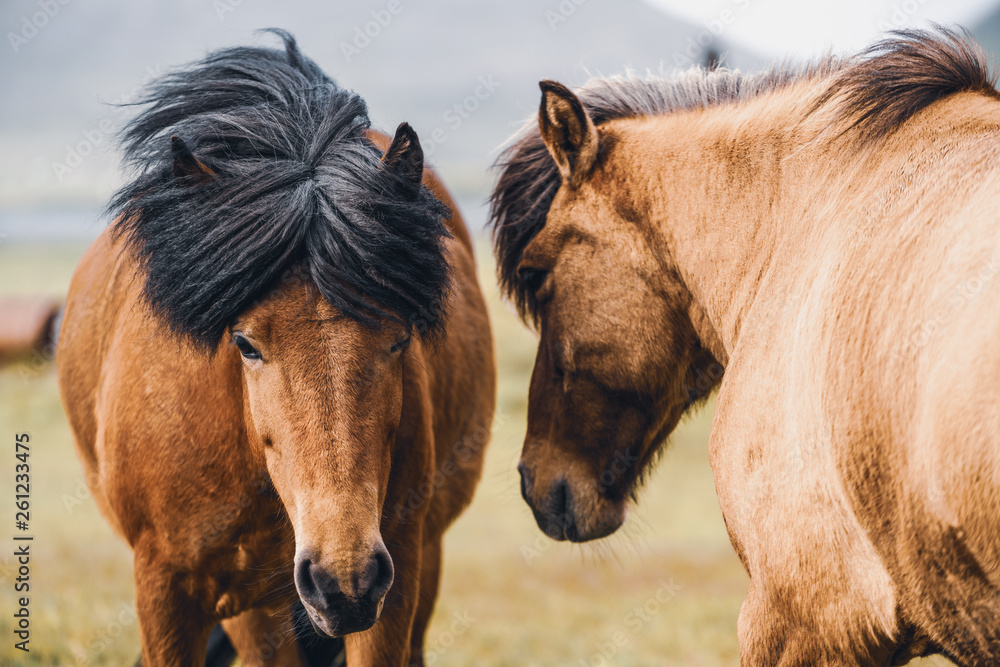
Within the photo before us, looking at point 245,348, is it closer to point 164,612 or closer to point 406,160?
point 406,160

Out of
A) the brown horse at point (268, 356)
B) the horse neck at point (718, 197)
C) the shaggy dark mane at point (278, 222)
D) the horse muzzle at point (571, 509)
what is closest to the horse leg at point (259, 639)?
the brown horse at point (268, 356)

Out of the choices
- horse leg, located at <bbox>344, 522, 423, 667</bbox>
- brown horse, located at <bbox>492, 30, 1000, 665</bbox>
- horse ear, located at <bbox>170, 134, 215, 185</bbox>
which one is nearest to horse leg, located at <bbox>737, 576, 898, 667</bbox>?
brown horse, located at <bbox>492, 30, 1000, 665</bbox>

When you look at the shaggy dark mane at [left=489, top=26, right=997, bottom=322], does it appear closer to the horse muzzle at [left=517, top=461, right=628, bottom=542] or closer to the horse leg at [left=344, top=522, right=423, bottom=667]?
the horse muzzle at [left=517, top=461, right=628, bottom=542]

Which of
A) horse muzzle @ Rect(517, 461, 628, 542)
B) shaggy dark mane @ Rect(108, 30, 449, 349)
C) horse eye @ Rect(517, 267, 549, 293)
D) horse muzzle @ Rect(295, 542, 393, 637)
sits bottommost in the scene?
horse muzzle @ Rect(517, 461, 628, 542)

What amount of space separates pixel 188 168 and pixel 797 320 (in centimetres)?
204

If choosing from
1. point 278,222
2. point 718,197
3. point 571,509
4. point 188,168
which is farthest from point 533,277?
point 188,168

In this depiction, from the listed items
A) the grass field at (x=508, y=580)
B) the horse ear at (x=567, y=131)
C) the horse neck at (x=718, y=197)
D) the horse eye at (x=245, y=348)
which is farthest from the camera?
the grass field at (x=508, y=580)

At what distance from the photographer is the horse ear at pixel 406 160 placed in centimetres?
266

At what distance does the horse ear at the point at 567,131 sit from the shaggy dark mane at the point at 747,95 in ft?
0.73

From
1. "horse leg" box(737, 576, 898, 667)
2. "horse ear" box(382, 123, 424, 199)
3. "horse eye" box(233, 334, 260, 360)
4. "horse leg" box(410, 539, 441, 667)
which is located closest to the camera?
"horse leg" box(737, 576, 898, 667)

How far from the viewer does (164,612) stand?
2850 millimetres

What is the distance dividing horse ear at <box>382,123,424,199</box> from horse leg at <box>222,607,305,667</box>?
2518 millimetres

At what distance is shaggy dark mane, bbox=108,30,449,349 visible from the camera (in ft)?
7.97

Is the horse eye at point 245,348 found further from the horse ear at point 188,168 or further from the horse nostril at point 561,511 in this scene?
the horse nostril at point 561,511
